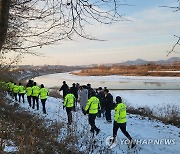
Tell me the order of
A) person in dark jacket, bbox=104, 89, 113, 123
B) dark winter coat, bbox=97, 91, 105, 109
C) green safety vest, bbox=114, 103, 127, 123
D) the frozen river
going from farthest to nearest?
the frozen river → dark winter coat, bbox=97, 91, 105, 109 → person in dark jacket, bbox=104, 89, 113, 123 → green safety vest, bbox=114, 103, 127, 123

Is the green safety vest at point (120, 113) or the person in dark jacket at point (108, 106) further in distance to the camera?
the person in dark jacket at point (108, 106)

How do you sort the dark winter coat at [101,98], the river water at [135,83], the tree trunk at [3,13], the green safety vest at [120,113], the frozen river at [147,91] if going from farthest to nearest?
1. the river water at [135,83]
2. the frozen river at [147,91]
3. the dark winter coat at [101,98]
4. the green safety vest at [120,113]
5. the tree trunk at [3,13]

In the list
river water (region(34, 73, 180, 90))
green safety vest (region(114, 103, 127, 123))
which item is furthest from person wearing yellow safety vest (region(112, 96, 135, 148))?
river water (region(34, 73, 180, 90))

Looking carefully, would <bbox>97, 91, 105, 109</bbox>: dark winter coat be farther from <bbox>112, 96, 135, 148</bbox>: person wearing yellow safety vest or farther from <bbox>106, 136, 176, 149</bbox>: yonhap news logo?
<bbox>112, 96, 135, 148</bbox>: person wearing yellow safety vest

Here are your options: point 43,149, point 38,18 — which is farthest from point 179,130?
point 38,18

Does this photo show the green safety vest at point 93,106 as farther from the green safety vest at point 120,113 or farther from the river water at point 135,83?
the river water at point 135,83

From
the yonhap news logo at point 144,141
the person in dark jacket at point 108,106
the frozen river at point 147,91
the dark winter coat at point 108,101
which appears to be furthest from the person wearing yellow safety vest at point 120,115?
the frozen river at point 147,91

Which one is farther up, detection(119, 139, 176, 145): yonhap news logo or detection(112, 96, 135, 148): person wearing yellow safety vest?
detection(112, 96, 135, 148): person wearing yellow safety vest

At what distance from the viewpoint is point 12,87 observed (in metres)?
24.3

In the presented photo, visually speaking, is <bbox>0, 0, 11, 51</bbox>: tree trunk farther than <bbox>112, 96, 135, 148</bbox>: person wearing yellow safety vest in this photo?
No

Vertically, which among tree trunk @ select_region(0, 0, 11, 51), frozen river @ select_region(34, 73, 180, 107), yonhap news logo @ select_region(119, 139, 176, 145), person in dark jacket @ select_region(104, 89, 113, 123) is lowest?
frozen river @ select_region(34, 73, 180, 107)

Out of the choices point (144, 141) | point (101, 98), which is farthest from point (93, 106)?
point (101, 98)

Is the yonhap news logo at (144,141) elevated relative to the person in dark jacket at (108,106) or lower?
lower

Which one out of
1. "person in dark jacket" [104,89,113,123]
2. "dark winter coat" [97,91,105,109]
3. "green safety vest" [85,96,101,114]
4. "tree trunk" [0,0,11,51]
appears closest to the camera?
"tree trunk" [0,0,11,51]
